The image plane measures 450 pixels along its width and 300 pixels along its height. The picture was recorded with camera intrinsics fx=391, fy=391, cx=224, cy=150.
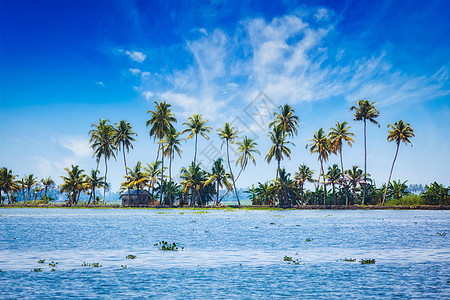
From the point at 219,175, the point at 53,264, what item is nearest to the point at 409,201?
the point at 219,175

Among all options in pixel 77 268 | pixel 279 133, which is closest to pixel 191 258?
pixel 77 268

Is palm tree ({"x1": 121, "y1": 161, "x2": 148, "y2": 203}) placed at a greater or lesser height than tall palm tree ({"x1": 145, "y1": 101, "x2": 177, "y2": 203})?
lesser

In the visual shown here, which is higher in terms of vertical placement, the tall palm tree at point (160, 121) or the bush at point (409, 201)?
the tall palm tree at point (160, 121)

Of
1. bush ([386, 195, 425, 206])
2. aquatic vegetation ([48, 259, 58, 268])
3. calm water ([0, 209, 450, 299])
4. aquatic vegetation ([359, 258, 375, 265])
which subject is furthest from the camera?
bush ([386, 195, 425, 206])

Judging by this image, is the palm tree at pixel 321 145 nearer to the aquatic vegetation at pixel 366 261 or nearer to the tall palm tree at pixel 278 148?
the tall palm tree at pixel 278 148

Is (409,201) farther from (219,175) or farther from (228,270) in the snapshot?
(228,270)

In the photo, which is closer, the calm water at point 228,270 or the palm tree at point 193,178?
the calm water at point 228,270

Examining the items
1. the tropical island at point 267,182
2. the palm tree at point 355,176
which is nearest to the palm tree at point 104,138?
the tropical island at point 267,182

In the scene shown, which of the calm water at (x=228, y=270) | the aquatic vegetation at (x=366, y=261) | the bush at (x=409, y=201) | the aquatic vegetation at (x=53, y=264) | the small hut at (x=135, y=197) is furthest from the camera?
the small hut at (x=135, y=197)

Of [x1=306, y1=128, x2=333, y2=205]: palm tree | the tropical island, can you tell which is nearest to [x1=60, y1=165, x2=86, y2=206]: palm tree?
the tropical island

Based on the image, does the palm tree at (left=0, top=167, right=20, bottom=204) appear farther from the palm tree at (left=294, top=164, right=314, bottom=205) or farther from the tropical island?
the palm tree at (left=294, top=164, right=314, bottom=205)

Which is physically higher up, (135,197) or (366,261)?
(135,197)

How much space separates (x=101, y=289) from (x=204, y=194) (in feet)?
378

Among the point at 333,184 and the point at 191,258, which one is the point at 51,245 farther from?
the point at 333,184
